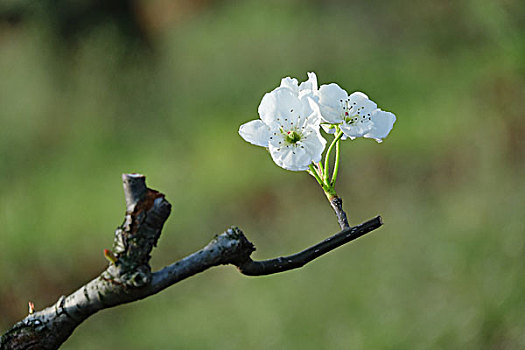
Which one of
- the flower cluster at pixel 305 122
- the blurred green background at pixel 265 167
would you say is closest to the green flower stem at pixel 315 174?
the flower cluster at pixel 305 122

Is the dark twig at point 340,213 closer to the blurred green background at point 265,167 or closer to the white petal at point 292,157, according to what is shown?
the white petal at point 292,157

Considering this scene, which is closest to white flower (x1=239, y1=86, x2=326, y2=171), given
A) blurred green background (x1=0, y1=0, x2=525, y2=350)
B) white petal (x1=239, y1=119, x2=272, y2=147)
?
white petal (x1=239, y1=119, x2=272, y2=147)

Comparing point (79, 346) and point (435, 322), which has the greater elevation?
point (79, 346)

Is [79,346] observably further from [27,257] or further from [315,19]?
[315,19]

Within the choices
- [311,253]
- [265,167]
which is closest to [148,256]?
[311,253]

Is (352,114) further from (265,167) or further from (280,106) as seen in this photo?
(265,167)

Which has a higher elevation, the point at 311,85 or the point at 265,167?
the point at 265,167

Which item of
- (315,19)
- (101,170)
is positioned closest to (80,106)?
(101,170)
